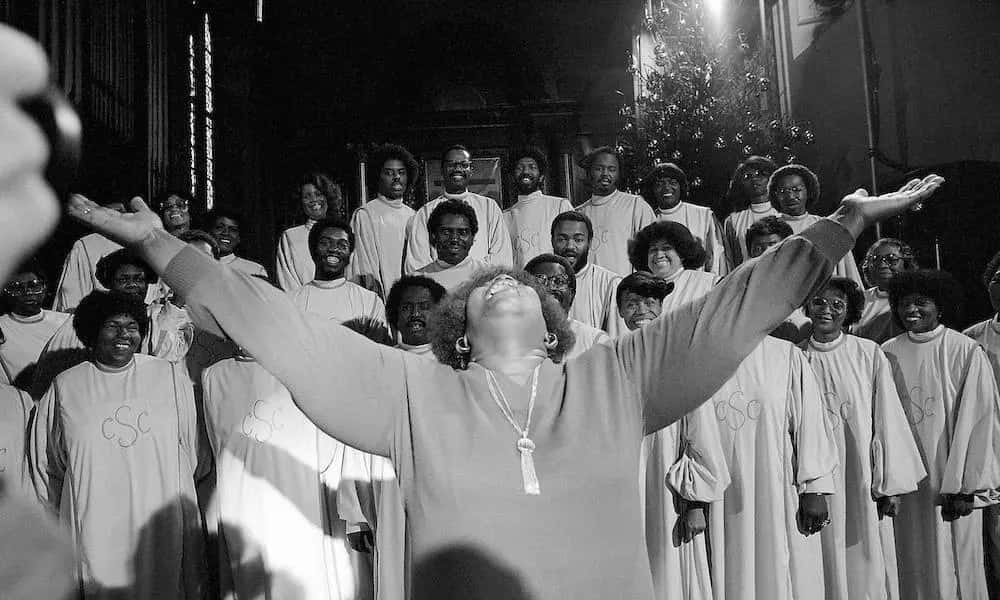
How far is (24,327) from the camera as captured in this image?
20.4ft

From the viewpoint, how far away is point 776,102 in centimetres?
1319

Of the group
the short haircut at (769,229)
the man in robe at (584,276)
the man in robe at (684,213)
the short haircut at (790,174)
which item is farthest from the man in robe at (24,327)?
the short haircut at (790,174)

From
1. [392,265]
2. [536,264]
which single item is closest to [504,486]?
[536,264]

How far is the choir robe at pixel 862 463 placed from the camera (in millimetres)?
5688

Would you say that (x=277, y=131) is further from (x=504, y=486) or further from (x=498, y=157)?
(x=504, y=486)

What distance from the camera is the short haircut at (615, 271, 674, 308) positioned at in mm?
5652

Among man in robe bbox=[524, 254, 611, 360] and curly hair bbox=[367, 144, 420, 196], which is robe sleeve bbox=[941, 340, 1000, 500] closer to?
man in robe bbox=[524, 254, 611, 360]

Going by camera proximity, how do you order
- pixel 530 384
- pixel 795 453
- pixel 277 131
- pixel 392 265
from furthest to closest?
pixel 277 131
pixel 392 265
pixel 795 453
pixel 530 384

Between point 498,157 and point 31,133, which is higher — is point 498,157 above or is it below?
above

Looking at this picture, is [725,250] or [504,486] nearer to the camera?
[504,486]

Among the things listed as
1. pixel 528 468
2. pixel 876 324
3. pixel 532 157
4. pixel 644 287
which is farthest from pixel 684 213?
pixel 528 468

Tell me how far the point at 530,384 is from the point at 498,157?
11.0m

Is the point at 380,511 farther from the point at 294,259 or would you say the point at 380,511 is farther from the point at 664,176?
the point at 664,176

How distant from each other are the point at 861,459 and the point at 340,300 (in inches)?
133
